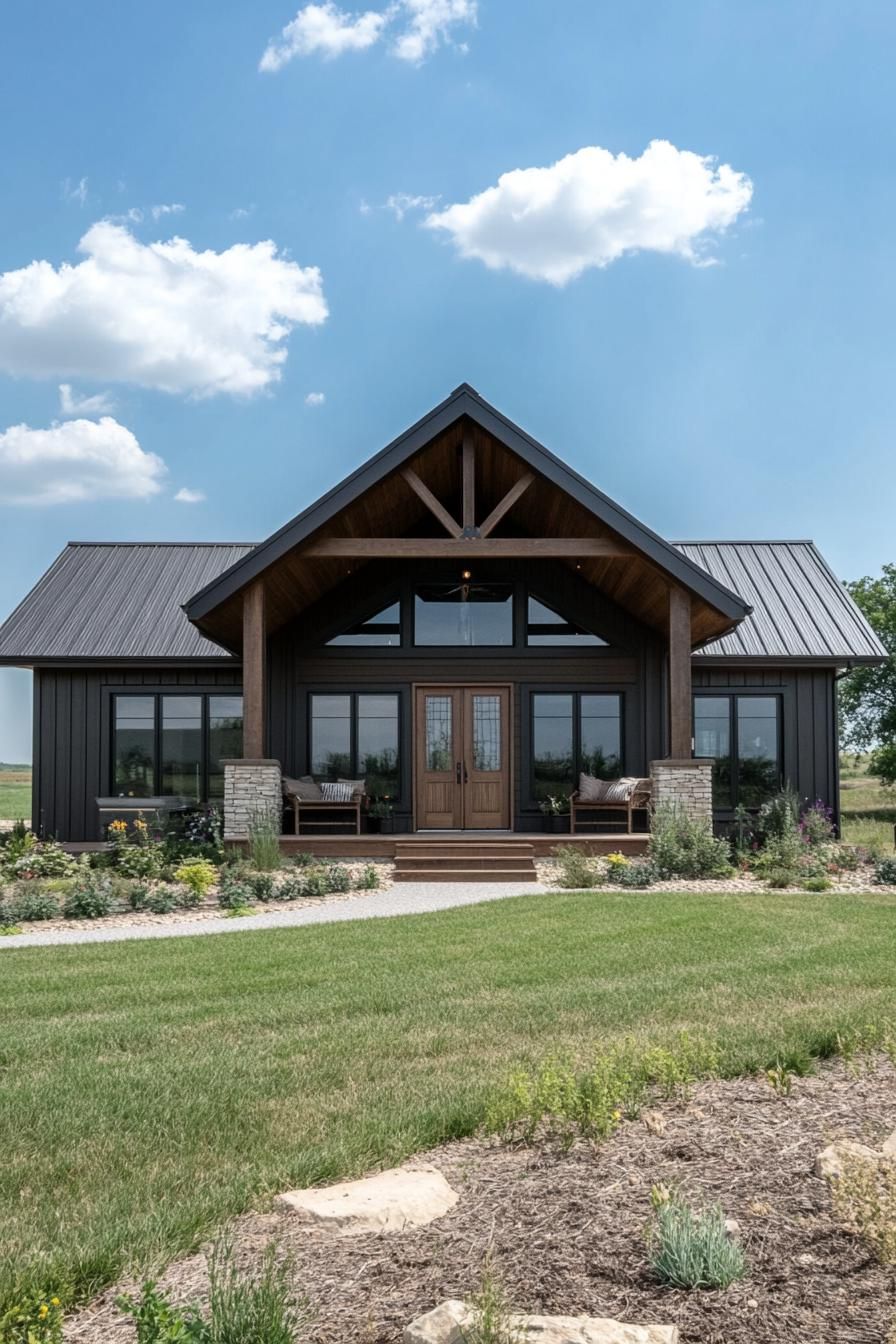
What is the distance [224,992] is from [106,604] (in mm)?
12144

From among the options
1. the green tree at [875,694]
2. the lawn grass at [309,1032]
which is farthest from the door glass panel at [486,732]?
the green tree at [875,694]

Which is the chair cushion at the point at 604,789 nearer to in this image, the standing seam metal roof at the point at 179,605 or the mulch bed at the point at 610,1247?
the standing seam metal roof at the point at 179,605

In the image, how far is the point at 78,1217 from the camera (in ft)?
10.6

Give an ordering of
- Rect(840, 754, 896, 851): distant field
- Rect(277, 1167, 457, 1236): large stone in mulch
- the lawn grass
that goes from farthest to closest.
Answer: Rect(840, 754, 896, 851): distant field → the lawn grass → Rect(277, 1167, 457, 1236): large stone in mulch

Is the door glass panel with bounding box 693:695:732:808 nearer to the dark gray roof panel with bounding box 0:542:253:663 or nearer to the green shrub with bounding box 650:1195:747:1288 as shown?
the dark gray roof panel with bounding box 0:542:253:663

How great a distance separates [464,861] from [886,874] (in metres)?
4.76

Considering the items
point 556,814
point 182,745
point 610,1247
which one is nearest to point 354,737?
point 182,745

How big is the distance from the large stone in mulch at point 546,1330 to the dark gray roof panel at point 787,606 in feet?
46.0

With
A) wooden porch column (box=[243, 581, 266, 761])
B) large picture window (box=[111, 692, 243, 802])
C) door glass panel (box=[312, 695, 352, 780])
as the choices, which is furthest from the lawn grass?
large picture window (box=[111, 692, 243, 802])

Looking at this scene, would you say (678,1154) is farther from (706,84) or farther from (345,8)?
(706,84)

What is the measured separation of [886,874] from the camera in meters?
11.8

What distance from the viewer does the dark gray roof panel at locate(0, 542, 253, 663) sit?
53.1 feet

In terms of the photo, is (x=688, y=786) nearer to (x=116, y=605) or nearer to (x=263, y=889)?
(x=263, y=889)

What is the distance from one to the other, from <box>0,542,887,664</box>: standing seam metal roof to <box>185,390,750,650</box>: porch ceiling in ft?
4.67
